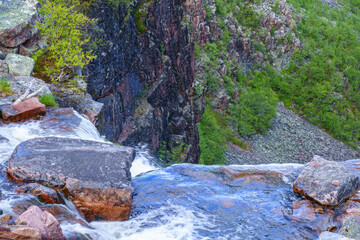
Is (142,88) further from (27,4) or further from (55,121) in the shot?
(55,121)

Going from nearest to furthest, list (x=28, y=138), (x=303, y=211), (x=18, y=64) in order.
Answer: (x=303, y=211), (x=28, y=138), (x=18, y=64)

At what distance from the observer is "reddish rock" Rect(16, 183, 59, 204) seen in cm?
730

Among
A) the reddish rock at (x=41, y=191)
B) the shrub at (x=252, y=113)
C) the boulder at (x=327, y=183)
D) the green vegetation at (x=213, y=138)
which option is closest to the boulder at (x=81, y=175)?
the reddish rock at (x=41, y=191)

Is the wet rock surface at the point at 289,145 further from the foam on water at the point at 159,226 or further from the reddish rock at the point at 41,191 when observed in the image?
the reddish rock at the point at 41,191

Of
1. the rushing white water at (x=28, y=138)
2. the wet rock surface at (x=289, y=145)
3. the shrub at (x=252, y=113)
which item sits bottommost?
the wet rock surface at (x=289, y=145)

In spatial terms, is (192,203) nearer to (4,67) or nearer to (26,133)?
(26,133)

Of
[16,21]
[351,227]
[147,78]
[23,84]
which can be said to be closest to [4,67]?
[23,84]

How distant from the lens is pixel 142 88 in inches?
1419

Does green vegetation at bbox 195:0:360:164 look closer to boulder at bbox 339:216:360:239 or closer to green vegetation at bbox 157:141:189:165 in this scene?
green vegetation at bbox 157:141:189:165

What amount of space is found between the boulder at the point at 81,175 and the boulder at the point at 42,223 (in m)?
2.33

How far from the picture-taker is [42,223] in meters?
5.52

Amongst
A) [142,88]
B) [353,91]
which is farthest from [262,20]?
[142,88]

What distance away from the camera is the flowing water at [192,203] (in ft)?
25.5

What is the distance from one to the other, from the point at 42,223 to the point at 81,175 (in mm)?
2948
